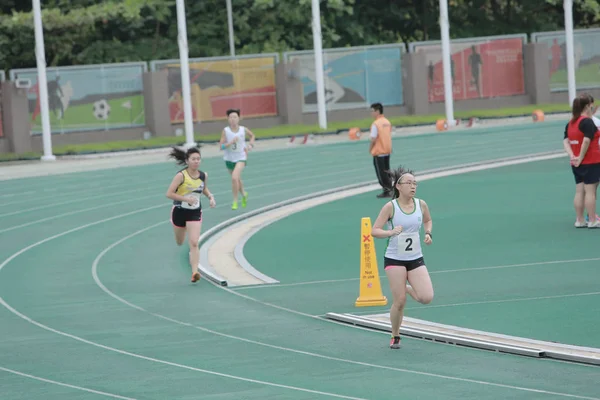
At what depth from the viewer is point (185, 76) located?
43.4m

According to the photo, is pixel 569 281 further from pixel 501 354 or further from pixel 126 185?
pixel 126 185

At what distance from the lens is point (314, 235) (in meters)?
21.3

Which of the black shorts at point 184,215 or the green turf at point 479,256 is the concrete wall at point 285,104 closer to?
the green turf at point 479,256

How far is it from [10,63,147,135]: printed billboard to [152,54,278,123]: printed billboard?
119 cm

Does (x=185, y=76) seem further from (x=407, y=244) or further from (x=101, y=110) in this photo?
(x=407, y=244)

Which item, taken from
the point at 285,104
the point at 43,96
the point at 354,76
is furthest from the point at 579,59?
the point at 43,96

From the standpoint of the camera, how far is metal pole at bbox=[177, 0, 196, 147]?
42.8 meters

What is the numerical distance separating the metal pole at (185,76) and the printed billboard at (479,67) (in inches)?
455

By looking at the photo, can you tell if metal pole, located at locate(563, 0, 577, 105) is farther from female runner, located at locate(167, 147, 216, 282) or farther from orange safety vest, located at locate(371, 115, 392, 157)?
female runner, located at locate(167, 147, 216, 282)

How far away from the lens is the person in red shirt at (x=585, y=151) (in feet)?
63.2

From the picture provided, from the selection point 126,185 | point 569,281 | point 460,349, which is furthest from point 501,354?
point 126,185

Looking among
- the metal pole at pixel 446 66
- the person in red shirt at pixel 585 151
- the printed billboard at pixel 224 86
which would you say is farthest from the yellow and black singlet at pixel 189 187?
the metal pole at pixel 446 66

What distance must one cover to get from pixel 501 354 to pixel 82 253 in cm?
1062

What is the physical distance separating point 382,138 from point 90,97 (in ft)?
70.3
